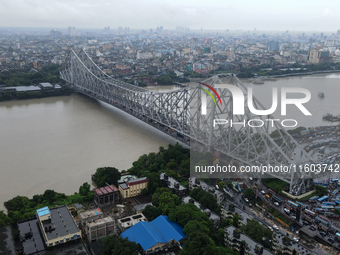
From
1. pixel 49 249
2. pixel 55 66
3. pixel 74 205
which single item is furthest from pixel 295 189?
pixel 55 66

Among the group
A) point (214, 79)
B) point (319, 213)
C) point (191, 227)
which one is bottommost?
point (319, 213)

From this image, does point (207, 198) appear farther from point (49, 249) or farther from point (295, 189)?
point (49, 249)

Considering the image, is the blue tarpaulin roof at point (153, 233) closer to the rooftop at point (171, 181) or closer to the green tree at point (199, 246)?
the green tree at point (199, 246)

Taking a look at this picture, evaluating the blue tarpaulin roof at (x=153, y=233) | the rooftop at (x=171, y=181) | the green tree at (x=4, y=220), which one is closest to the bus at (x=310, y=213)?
the rooftop at (x=171, y=181)

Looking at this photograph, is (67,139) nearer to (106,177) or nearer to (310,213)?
(106,177)

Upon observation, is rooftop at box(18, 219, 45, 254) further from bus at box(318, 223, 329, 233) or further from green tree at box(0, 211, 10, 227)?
bus at box(318, 223, 329, 233)

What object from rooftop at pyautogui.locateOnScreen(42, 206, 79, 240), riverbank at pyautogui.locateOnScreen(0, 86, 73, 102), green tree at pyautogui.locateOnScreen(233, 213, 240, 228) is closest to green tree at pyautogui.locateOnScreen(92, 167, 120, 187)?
rooftop at pyautogui.locateOnScreen(42, 206, 79, 240)

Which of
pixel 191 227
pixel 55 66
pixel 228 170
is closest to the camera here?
pixel 191 227
